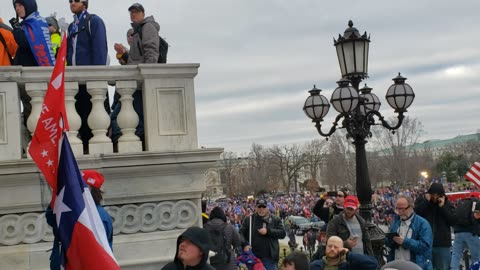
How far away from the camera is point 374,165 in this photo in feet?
260

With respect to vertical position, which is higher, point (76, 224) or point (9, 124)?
point (9, 124)

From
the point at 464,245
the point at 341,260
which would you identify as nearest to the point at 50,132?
the point at 341,260

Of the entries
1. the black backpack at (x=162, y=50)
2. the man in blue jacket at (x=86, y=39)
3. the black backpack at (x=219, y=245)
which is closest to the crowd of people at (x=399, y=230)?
the black backpack at (x=219, y=245)

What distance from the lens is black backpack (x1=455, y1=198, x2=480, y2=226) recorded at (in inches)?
360

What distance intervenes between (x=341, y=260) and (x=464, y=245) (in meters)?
5.06

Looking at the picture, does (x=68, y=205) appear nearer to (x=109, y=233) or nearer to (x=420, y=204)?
(x=109, y=233)

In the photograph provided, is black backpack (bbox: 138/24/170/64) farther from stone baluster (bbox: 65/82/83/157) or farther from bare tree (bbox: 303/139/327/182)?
bare tree (bbox: 303/139/327/182)

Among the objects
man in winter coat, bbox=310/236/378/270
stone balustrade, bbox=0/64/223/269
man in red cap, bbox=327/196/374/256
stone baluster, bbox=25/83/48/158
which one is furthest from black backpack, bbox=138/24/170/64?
man in red cap, bbox=327/196/374/256

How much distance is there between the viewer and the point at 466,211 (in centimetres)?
920

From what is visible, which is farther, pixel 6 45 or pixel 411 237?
pixel 411 237

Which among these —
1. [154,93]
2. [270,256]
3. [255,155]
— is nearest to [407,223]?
[270,256]

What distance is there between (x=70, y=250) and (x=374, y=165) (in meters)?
78.0

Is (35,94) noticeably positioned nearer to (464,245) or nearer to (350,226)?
(350,226)

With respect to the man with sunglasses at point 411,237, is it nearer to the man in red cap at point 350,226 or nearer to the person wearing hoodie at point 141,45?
the man in red cap at point 350,226
